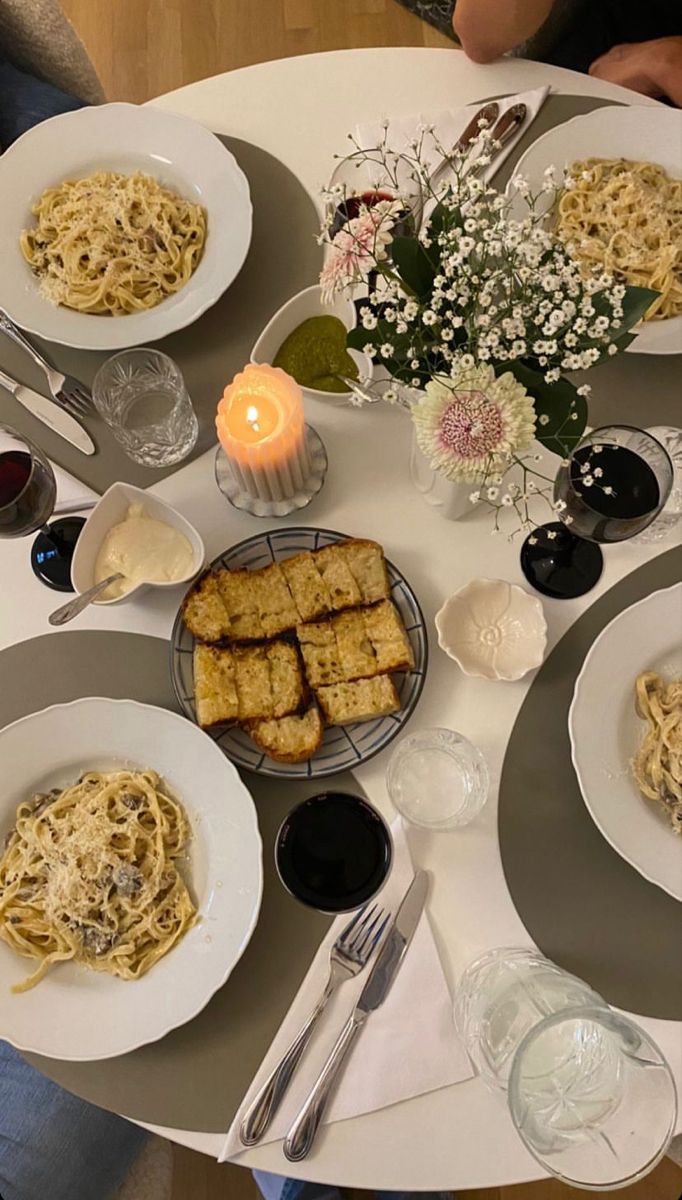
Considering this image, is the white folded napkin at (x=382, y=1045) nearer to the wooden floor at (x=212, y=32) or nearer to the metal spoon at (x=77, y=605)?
the metal spoon at (x=77, y=605)

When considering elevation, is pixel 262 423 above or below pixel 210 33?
below

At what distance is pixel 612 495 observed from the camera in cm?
116

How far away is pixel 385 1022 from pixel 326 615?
1.75 ft

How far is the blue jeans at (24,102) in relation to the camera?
5.97 ft

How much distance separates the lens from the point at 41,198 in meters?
1.45

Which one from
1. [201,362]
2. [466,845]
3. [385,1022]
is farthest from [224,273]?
[385,1022]

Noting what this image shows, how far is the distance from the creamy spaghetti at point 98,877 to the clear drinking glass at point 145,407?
1.61 feet

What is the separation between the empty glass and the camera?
0.91 metres

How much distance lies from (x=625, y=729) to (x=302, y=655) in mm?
451

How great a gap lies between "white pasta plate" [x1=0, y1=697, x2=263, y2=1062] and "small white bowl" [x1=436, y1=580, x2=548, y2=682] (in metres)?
0.36

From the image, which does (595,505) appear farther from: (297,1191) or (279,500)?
(297,1191)

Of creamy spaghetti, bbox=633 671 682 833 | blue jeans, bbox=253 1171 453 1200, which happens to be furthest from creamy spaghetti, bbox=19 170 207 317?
blue jeans, bbox=253 1171 453 1200

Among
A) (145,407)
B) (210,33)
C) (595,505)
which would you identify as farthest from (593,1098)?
(210,33)

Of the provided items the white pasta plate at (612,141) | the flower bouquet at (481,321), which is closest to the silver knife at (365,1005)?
the flower bouquet at (481,321)
